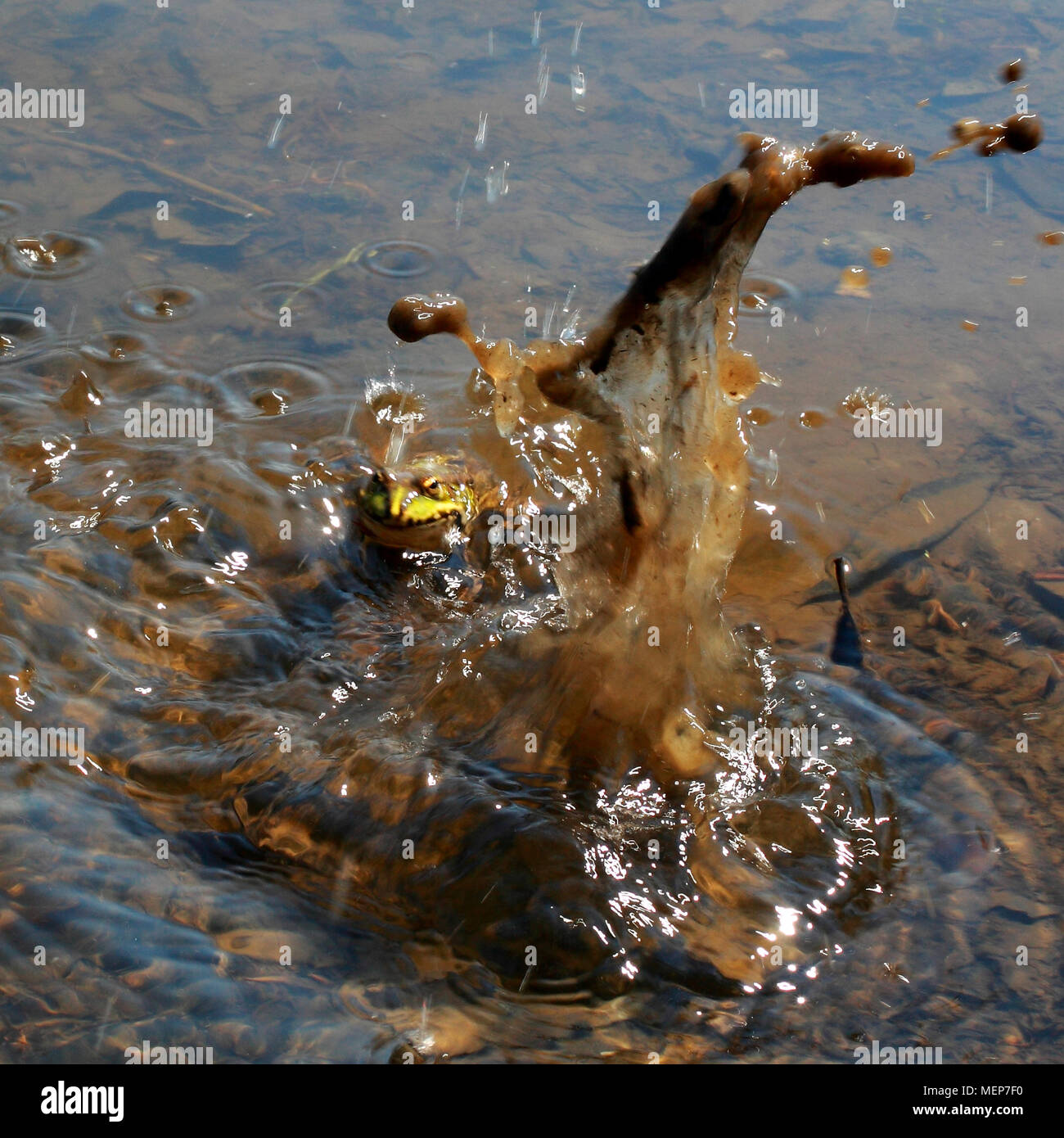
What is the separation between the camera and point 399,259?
16.0 feet

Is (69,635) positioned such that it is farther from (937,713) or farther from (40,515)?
(937,713)

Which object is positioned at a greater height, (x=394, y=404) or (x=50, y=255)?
(x=50, y=255)

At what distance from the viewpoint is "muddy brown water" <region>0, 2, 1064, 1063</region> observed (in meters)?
2.03

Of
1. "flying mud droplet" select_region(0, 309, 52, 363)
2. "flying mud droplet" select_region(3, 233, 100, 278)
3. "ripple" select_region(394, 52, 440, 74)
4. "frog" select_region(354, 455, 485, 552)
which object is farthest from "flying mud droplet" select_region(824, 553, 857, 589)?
"ripple" select_region(394, 52, 440, 74)

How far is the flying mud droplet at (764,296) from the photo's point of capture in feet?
15.1

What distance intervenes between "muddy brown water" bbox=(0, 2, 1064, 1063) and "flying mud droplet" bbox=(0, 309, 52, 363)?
0.06 ft

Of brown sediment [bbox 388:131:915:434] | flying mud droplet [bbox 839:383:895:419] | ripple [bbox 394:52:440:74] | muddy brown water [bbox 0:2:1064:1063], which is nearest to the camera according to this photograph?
muddy brown water [bbox 0:2:1064:1063]

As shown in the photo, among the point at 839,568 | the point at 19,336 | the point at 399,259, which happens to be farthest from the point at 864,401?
the point at 19,336

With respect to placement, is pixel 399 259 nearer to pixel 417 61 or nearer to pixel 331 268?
pixel 331 268

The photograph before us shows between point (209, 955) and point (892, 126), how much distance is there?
5.23m

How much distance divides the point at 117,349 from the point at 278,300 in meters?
0.74

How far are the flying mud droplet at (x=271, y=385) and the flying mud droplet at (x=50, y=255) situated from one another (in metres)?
1.11

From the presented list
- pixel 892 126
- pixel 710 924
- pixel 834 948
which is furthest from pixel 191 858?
pixel 892 126

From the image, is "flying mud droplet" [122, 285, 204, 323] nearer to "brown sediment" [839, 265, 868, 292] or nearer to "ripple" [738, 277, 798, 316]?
"ripple" [738, 277, 798, 316]
